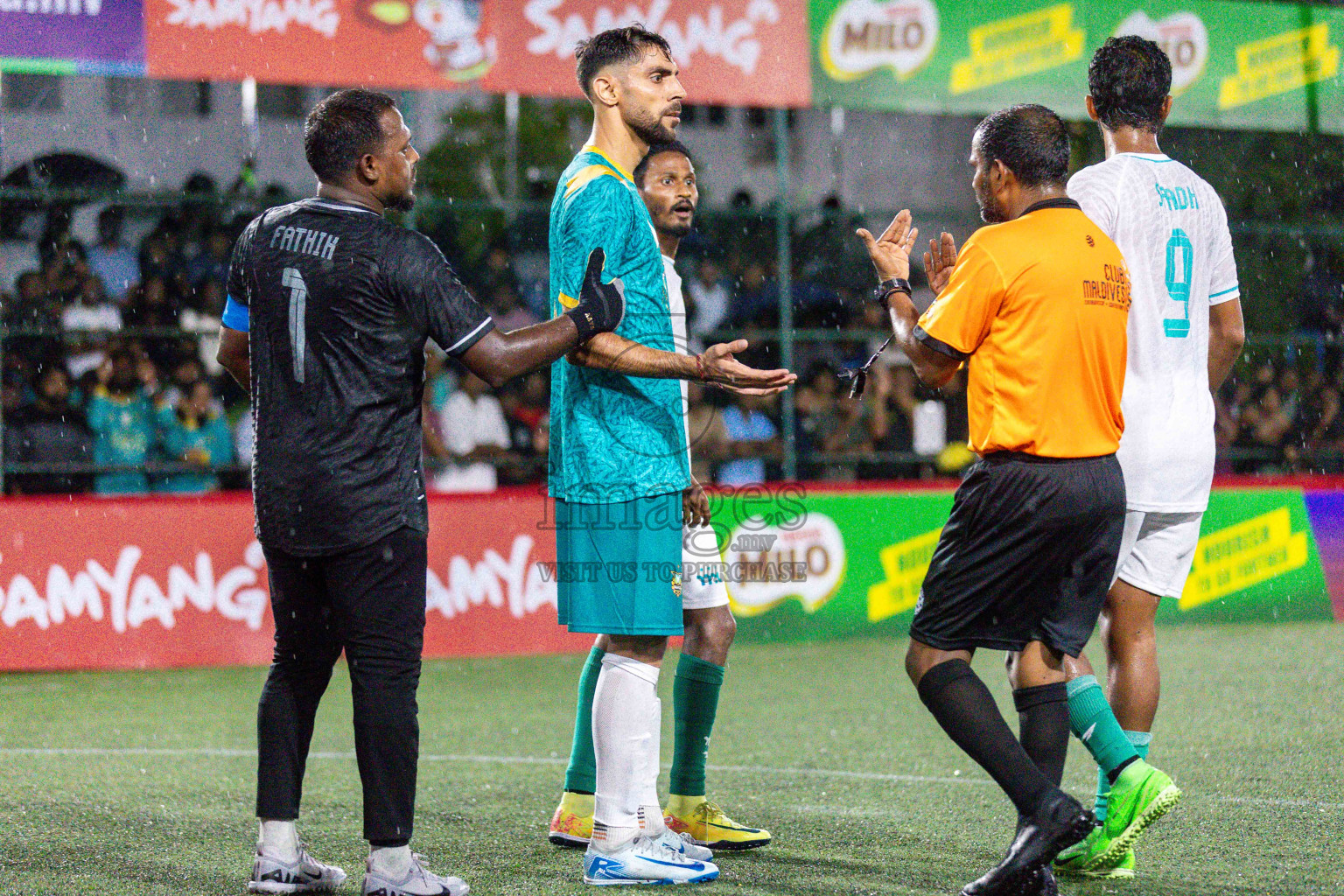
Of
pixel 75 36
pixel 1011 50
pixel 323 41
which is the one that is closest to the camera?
pixel 75 36

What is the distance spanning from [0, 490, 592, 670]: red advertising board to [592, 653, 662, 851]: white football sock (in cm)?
520

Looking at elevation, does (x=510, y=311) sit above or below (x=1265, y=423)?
above

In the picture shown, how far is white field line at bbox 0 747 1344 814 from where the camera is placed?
4977mm

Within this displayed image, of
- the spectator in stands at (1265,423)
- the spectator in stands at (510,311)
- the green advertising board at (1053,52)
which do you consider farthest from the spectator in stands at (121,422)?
the spectator in stands at (1265,423)

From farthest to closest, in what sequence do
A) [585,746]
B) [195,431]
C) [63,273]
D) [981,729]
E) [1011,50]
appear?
[63,273], [1011,50], [195,431], [585,746], [981,729]

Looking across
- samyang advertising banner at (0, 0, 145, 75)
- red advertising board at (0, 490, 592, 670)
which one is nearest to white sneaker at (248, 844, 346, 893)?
red advertising board at (0, 490, 592, 670)

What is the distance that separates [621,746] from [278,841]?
926mm

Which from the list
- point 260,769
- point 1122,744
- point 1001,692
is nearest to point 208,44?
point 1001,692

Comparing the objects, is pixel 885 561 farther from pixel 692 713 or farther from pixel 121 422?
pixel 121 422

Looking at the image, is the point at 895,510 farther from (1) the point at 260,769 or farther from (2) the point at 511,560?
(1) the point at 260,769

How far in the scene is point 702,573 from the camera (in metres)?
4.62

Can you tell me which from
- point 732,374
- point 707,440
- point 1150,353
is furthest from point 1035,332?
point 707,440

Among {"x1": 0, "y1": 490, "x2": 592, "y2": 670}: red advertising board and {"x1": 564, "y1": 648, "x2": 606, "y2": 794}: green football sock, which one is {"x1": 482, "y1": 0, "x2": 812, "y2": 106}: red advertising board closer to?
{"x1": 0, "y1": 490, "x2": 592, "y2": 670}: red advertising board

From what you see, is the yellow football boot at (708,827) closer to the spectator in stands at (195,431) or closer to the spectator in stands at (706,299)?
the spectator in stands at (195,431)
